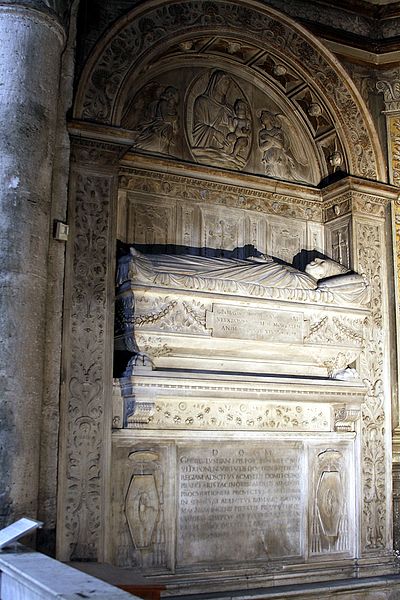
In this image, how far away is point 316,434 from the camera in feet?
19.1

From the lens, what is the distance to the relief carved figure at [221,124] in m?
6.38

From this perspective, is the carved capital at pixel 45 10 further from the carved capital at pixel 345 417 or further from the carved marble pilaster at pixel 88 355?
the carved capital at pixel 345 417

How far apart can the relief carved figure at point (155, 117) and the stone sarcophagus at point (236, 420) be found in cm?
123

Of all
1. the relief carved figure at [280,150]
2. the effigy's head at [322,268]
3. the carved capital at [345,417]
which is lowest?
the carved capital at [345,417]

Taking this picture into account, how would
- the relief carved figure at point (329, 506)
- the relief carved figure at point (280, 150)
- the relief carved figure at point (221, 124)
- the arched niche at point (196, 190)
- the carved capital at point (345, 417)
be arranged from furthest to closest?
the relief carved figure at point (280, 150)
the relief carved figure at point (221, 124)
the carved capital at point (345, 417)
the relief carved figure at point (329, 506)
the arched niche at point (196, 190)

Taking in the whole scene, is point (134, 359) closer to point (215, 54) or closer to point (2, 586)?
point (2, 586)

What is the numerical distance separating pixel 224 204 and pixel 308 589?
121 inches

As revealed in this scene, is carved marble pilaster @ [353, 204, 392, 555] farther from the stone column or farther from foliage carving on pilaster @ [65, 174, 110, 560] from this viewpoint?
the stone column

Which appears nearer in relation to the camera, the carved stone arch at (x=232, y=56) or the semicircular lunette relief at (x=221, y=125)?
the carved stone arch at (x=232, y=56)

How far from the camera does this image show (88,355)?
192 inches

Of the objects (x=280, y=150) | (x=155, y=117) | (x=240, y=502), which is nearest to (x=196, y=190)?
(x=155, y=117)

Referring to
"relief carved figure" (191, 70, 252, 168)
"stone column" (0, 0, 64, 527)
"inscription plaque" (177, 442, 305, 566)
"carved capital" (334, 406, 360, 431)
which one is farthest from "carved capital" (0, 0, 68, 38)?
"carved capital" (334, 406, 360, 431)

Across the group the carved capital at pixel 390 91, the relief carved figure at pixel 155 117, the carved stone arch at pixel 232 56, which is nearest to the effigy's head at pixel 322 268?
the carved stone arch at pixel 232 56

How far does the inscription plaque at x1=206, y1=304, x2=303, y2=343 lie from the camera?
5309mm
